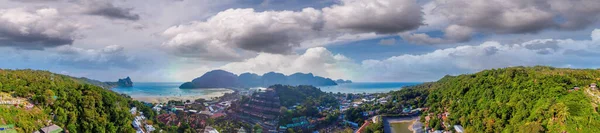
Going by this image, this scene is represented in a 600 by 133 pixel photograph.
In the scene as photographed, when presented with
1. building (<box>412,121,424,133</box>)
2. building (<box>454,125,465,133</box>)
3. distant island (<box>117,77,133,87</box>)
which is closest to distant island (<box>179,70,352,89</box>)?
distant island (<box>117,77,133,87</box>)

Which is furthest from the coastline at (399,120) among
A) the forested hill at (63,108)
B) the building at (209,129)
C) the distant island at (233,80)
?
the distant island at (233,80)

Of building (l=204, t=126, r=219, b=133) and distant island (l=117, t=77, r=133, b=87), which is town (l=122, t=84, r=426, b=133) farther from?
distant island (l=117, t=77, r=133, b=87)

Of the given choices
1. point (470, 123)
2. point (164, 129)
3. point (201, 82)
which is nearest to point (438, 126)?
point (470, 123)

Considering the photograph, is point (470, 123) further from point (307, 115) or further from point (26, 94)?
point (26, 94)

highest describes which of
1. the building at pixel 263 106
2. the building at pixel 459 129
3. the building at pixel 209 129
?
the building at pixel 263 106

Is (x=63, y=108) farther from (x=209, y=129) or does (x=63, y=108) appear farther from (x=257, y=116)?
(x=257, y=116)

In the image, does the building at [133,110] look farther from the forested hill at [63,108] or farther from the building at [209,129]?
the building at [209,129]
